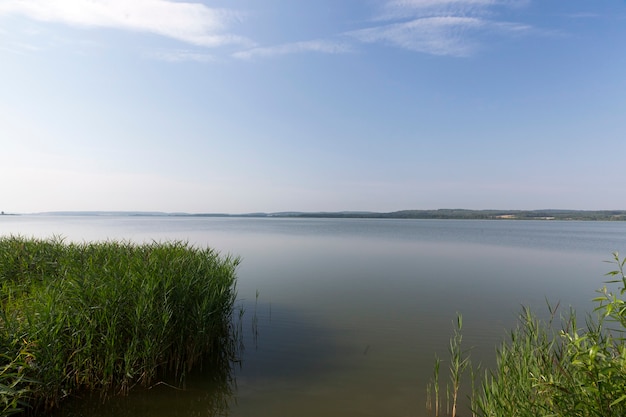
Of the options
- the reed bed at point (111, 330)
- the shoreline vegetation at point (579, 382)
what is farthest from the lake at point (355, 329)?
the shoreline vegetation at point (579, 382)

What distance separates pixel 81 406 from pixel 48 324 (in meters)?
1.56

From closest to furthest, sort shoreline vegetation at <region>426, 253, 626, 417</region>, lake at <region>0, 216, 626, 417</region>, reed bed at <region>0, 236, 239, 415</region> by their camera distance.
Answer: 1. shoreline vegetation at <region>426, 253, 626, 417</region>
2. reed bed at <region>0, 236, 239, 415</region>
3. lake at <region>0, 216, 626, 417</region>

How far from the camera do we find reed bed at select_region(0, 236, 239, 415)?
205 inches

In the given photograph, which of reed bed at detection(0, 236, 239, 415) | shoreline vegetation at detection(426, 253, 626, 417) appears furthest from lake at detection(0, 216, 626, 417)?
shoreline vegetation at detection(426, 253, 626, 417)

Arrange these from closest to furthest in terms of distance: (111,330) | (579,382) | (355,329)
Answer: (579,382) < (111,330) < (355,329)

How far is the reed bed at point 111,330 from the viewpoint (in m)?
5.21

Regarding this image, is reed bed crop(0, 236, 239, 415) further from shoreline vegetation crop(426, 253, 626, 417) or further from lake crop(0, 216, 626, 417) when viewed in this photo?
shoreline vegetation crop(426, 253, 626, 417)

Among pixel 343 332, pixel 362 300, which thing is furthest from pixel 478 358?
pixel 362 300

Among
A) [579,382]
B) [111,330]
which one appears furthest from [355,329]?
[579,382]

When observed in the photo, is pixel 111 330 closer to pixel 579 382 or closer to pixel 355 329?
pixel 355 329

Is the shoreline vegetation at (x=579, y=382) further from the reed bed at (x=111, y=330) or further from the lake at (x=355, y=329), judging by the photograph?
the reed bed at (x=111, y=330)

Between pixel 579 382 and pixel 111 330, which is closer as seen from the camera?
pixel 579 382

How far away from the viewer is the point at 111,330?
6070 millimetres

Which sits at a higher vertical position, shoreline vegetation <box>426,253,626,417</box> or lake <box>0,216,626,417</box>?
shoreline vegetation <box>426,253,626,417</box>
